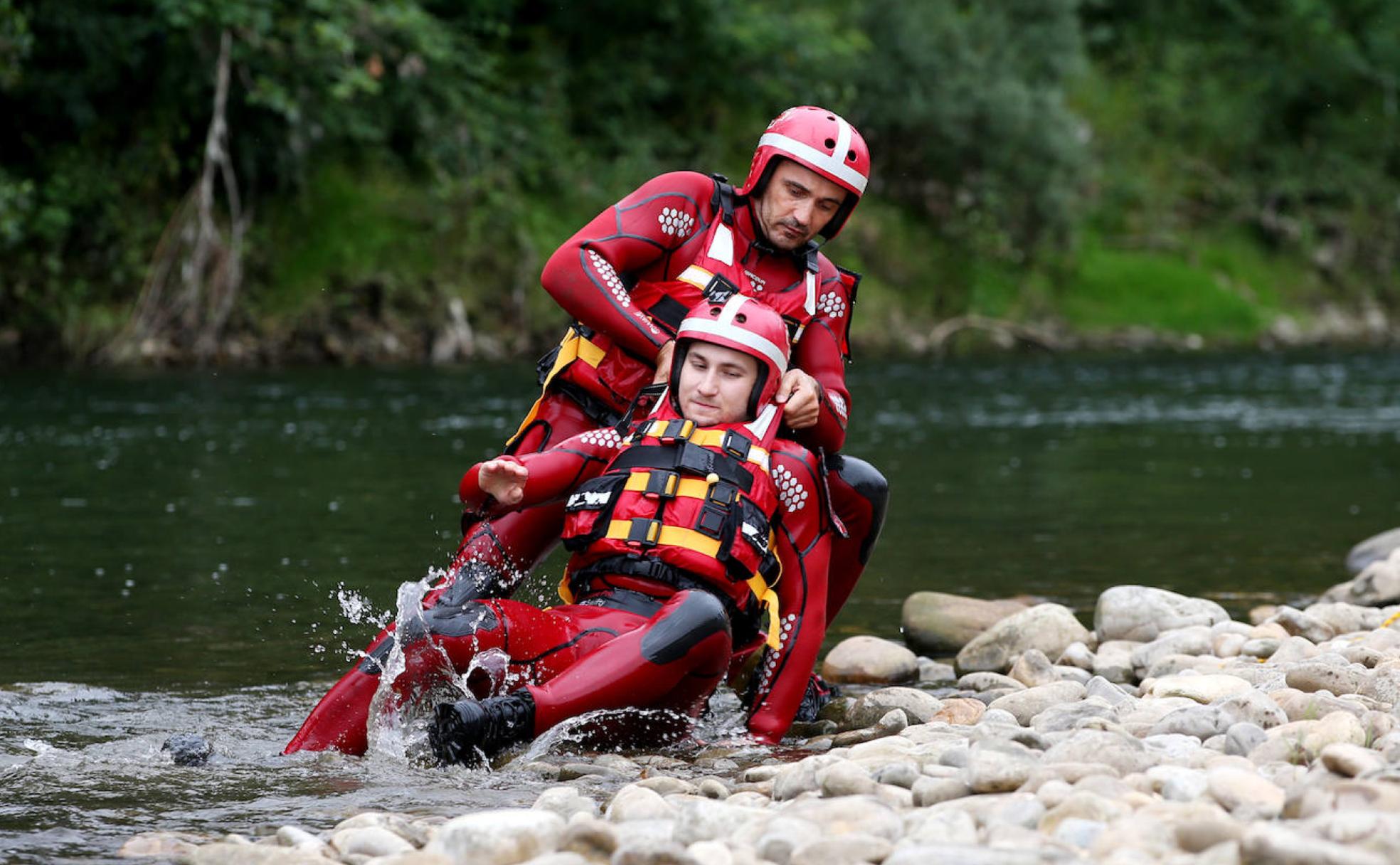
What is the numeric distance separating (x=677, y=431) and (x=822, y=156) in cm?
119

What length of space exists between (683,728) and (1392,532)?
20.0ft

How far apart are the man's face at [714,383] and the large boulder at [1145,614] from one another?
2.79 meters

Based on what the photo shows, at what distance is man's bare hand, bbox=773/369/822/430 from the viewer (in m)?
6.02

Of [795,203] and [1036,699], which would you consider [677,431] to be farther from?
[1036,699]

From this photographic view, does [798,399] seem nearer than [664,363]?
Yes

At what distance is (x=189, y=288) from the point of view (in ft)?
81.9

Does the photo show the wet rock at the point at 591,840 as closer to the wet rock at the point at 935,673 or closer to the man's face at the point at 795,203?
the man's face at the point at 795,203

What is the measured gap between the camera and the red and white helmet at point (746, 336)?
5.85 m

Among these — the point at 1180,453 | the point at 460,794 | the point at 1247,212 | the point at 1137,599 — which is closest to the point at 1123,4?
the point at 1247,212

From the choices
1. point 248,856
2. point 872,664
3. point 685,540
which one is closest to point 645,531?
point 685,540

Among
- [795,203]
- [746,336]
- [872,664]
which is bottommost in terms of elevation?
[872,664]

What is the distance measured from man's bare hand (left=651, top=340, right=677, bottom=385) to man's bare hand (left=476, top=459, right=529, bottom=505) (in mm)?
627

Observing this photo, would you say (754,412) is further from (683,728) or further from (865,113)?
(865,113)

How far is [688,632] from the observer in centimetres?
547
